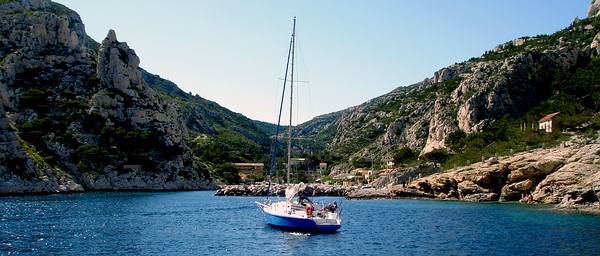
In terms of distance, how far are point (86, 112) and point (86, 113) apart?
0.36 meters

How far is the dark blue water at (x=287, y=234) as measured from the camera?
1415 inches

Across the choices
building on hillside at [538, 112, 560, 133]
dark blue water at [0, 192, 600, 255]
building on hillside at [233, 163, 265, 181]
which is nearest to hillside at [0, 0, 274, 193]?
building on hillside at [233, 163, 265, 181]

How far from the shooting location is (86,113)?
416 ft

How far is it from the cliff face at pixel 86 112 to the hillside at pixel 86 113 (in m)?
0.21

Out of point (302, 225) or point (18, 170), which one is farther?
point (18, 170)

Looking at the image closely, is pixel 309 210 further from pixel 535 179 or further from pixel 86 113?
pixel 86 113

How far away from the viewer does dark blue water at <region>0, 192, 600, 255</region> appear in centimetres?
3594

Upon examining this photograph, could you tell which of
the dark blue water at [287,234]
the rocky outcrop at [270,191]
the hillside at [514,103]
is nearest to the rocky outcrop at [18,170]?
the dark blue water at [287,234]

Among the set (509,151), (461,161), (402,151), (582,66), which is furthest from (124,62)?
(582,66)

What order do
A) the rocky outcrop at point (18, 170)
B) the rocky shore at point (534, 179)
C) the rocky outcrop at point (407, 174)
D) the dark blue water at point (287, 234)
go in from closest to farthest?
the dark blue water at point (287, 234), the rocky shore at point (534, 179), the rocky outcrop at point (18, 170), the rocky outcrop at point (407, 174)

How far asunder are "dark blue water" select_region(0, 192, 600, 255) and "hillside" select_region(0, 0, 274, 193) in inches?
2168

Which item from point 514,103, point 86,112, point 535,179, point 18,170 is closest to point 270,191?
point 86,112

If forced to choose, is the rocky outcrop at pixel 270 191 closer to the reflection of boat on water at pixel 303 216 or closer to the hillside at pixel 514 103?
the hillside at pixel 514 103

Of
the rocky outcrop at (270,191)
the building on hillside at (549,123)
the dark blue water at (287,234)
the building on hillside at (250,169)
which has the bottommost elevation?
the dark blue water at (287,234)
